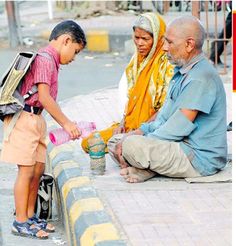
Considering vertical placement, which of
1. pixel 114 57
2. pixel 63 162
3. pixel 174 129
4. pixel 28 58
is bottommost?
pixel 114 57

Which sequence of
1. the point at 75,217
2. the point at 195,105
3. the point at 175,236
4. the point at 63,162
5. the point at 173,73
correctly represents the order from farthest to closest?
the point at 63,162, the point at 173,73, the point at 195,105, the point at 75,217, the point at 175,236

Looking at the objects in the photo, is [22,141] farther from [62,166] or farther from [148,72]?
[148,72]

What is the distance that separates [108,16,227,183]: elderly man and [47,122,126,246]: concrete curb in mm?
408

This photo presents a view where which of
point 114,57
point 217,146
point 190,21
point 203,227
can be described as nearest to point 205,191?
point 217,146

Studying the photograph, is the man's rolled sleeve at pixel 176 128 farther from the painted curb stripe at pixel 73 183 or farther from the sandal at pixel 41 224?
the sandal at pixel 41 224

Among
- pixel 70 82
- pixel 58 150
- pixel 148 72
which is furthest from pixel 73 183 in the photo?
pixel 70 82

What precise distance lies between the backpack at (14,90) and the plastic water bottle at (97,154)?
763mm

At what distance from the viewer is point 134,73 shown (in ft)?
21.5

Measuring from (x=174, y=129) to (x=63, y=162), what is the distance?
1217 millimetres

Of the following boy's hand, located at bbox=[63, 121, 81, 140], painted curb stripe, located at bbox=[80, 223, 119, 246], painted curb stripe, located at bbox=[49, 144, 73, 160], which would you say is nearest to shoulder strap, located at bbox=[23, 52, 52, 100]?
boy's hand, located at bbox=[63, 121, 81, 140]

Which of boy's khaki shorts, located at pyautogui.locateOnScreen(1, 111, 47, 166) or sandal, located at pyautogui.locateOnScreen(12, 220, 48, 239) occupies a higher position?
boy's khaki shorts, located at pyautogui.locateOnScreen(1, 111, 47, 166)

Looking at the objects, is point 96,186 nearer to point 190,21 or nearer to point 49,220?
point 49,220

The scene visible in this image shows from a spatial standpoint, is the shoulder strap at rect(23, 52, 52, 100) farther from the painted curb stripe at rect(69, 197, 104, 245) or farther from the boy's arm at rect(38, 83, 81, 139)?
the painted curb stripe at rect(69, 197, 104, 245)

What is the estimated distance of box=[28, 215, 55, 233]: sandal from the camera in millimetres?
5750
